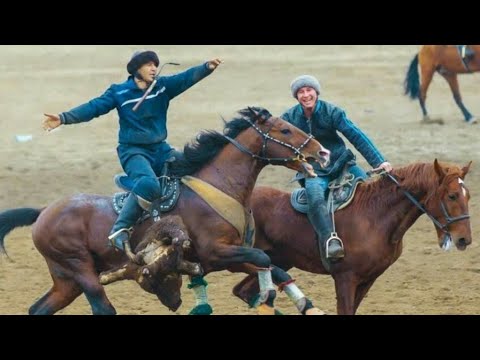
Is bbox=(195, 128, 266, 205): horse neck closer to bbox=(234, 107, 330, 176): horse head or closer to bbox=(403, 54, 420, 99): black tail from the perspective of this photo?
bbox=(234, 107, 330, 176): horse head

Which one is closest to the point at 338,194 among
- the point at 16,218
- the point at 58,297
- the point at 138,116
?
the point at 138,116

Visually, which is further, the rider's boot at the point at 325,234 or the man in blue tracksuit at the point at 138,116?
the rider's boot at the point at 325,234

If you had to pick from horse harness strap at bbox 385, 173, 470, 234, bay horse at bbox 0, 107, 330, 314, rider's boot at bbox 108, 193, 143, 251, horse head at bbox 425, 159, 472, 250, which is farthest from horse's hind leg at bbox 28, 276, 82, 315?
horse head at bbox 425, 159, 472, 250

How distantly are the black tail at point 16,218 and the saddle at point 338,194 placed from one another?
2050 millimetres

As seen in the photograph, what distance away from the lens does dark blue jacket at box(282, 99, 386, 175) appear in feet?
29.2

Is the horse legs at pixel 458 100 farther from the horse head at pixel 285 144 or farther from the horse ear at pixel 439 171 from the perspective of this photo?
the horse head at pixel 285 144

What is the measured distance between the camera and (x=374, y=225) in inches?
343

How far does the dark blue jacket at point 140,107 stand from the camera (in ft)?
27.9

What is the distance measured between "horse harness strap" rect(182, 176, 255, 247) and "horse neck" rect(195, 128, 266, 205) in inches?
1.9

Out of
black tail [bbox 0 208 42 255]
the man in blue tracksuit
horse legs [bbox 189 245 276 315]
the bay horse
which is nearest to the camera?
horse legs [bbox 189 245 276 315]

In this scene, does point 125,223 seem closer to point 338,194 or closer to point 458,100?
point 338,194

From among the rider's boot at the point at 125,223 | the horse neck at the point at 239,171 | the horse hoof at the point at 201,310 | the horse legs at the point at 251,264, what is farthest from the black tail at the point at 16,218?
the horse legs at the point at 251,264

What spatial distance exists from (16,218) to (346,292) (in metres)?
2.71

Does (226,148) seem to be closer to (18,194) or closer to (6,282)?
(6,282)
